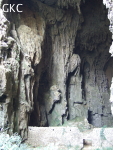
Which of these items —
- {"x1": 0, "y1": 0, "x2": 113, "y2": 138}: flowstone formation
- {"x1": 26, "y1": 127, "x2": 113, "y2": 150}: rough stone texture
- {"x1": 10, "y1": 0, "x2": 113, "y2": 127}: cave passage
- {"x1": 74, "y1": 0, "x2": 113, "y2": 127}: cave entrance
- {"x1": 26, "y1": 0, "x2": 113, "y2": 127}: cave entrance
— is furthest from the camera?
{"x1": 74, "y1": 0, "x2": 113, "y2": 127}: cave entrance

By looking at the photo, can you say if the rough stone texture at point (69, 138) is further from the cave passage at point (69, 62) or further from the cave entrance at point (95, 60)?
the cave entrance at point (95, 60)

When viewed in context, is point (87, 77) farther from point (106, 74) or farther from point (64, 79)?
point (64, 79)

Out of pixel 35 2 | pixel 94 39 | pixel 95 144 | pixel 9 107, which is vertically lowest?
pixel 95 144

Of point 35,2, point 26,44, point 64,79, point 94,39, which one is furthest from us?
point 94,39

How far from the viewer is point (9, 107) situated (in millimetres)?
11969

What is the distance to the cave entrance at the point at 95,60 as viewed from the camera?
1994 cm

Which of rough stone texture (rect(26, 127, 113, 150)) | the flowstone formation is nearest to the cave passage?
the flowstone formation

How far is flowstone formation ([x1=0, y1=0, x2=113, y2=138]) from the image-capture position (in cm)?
1337

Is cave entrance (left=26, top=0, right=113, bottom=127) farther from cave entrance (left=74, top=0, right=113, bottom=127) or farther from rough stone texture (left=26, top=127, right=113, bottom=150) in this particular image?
rough stone texture (left=26, top=127, right=113, bottom=150)

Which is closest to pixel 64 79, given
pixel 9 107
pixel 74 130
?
pixel 74 130

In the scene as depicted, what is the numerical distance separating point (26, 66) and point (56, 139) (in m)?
5.40

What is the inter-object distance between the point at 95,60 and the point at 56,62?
522 centimetres

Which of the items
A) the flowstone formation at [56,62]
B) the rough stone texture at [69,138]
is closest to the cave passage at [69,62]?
the flowstone formation at [56,62]

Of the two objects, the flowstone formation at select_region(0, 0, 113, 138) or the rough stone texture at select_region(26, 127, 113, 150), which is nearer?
the rough stone texture at select_region(26, 127, 113, 150)
